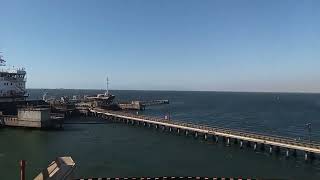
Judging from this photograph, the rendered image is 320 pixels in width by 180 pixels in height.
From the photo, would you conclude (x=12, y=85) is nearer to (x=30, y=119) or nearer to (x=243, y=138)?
(x=30, y=119)

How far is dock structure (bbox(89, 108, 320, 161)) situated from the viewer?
189ft

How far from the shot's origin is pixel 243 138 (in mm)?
65938

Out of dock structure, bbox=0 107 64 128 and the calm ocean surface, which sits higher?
dock structure, bbox=0 107 64 128

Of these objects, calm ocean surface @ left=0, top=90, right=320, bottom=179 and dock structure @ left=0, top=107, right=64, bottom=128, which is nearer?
calm ocean surface @ left=0, top=90, right=320, bottom=179

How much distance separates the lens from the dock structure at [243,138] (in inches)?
2267

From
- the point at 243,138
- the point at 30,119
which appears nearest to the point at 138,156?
the point at 243,138

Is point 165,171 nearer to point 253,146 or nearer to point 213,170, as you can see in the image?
point 213,170

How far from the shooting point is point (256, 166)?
173 ft

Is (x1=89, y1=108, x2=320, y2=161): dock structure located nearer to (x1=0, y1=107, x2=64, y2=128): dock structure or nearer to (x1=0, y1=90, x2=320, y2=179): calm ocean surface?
(x1=0, y1=90, x2=320, y2=179): calm ocean surface

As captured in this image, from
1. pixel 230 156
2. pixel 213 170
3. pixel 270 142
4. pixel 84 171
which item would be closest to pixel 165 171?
pixel 213 170

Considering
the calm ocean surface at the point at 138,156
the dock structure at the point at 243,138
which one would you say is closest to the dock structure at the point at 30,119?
the calm ocean surface at the point at 138,156

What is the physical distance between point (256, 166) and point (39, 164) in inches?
1125

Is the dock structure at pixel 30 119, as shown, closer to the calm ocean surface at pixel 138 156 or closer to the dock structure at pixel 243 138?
the calm ocean surface at pixel 138 156

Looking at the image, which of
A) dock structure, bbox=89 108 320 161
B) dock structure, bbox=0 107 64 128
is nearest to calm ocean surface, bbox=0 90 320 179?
dock structure, bbox=89 108 320 161
